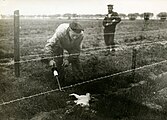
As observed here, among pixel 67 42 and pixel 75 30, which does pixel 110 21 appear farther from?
pixel 75 30

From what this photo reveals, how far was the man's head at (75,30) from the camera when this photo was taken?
5.31 metres

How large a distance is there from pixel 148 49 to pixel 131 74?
12.2 feet

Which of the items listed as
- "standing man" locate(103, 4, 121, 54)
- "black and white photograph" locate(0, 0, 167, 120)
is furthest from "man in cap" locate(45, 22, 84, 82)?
"standing man" locate(103, 4, 121, 54)

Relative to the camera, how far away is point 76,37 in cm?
559

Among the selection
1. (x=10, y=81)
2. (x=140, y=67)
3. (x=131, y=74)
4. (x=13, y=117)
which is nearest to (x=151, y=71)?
(x=140, y=67)

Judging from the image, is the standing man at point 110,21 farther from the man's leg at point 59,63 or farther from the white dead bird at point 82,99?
the white dead bird at point 82,99

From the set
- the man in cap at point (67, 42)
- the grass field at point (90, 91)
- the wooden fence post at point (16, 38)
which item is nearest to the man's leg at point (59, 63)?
the man in cap at point (67, 42)

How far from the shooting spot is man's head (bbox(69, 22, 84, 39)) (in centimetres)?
531

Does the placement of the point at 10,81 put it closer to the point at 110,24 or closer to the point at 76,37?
the point at 76,37

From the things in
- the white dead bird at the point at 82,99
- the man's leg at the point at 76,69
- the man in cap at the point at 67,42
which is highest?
the man in cap at the point at 67,42

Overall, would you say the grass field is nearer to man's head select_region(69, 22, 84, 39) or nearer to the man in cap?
the man in cap

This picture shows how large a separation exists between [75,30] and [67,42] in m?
0.42

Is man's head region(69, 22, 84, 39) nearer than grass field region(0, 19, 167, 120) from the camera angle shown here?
No

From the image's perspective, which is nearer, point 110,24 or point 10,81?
point 10,81
